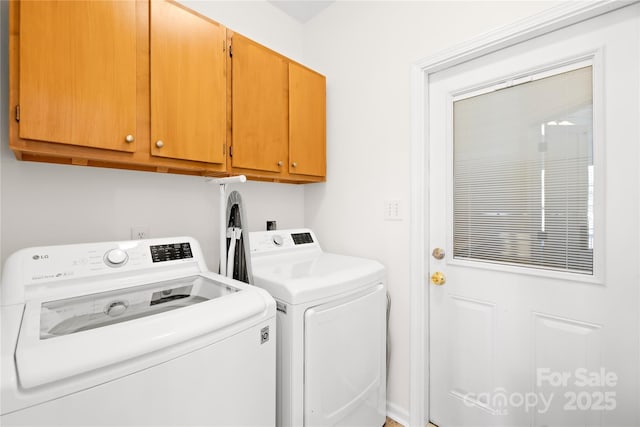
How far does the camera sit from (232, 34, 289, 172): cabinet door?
5.15 feet

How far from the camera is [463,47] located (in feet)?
4.89

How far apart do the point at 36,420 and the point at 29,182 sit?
1.08 metres

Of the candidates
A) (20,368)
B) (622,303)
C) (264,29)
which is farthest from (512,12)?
(20,368)

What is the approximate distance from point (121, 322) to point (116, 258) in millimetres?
476

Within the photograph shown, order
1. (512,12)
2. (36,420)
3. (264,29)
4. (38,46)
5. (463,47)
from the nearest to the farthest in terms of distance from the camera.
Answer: (36,420) → (38,46) → (512,12) → (463,47) → (264,29)

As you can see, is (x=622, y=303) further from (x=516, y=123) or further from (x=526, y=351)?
(x=516, y=123)

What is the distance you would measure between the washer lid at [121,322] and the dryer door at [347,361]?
0.99 feet

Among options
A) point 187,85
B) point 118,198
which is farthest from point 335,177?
point 118,198

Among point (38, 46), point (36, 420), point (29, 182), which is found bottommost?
point (36, 420)

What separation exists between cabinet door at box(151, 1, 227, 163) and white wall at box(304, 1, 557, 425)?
874 mm

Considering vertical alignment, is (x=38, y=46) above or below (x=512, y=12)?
below

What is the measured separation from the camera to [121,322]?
85 centimetres

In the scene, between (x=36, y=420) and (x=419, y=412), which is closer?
(x=36, y=420)

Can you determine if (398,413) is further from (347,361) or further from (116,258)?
(116,258)
